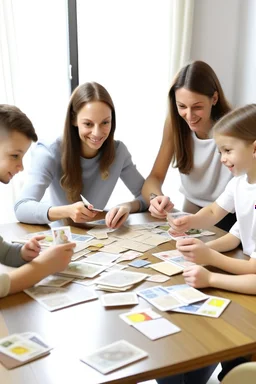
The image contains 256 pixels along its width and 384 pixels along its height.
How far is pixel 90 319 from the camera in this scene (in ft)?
4.24

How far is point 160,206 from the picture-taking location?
2176 mm

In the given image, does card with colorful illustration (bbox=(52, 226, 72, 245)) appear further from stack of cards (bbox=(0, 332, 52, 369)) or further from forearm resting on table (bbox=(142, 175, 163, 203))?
forearm resting on table (bbox=(142, 175, 163, 203))

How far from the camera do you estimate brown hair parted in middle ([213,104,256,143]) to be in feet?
5.52

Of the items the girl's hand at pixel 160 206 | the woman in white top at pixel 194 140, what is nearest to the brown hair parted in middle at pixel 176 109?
the woman in white top at pixel 194 140

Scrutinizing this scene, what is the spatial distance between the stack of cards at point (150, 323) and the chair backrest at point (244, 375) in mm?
224

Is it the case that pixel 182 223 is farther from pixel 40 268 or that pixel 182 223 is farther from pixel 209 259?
→ pixel 40 268

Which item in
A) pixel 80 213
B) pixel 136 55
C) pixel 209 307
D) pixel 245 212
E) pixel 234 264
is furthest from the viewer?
pixel 136 55

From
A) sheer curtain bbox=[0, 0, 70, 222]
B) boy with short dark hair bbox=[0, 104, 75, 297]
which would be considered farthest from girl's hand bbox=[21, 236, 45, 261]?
sheer curtain bbox=[0, 0, 70, 222]

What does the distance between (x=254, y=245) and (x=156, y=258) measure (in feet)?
1.24

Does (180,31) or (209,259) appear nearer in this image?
(209,259)

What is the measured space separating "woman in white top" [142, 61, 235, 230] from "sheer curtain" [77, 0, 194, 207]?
4.26 feet

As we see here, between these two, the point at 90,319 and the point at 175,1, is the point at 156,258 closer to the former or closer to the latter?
the point at 90,319

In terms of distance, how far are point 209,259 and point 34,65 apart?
2.48 meters

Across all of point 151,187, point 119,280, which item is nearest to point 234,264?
point 119,280
